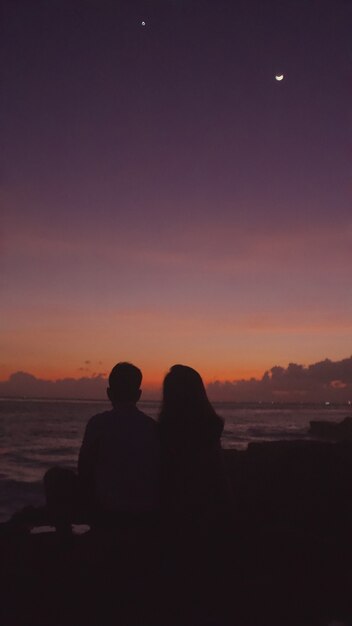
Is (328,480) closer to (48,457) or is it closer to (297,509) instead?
(297,509)

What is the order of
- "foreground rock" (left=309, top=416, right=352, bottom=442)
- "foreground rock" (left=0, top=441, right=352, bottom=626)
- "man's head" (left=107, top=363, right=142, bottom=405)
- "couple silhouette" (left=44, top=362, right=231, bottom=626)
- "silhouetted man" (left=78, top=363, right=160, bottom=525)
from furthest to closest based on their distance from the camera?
"foreground rock" (left=309, top=416, right=352, bottom=442)
"man's head" (left=107, top=363, right=142, bottom=405)
"silhouetted man" (left=78, top=363, right=160, bottom=525)
"couple silhouette" (left=44, top=362, right=231, bottom=626)
"foreground rock" (left=0, top=441, right=352, bottom=626)

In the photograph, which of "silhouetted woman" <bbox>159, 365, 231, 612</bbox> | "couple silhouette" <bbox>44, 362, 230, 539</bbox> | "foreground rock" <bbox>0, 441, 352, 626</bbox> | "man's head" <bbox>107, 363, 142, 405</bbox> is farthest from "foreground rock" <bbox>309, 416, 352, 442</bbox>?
"man's head" <bbox>107, 363, 142, 405</bbox>

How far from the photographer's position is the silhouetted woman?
14.9 ft

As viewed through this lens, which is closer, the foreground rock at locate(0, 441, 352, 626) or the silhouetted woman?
the foreground rock at locate(0, 441, 352, 626)

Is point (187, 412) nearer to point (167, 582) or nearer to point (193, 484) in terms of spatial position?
point (193, 484)

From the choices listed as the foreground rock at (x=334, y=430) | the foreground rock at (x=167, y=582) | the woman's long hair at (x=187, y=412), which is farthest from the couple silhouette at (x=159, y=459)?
the foreground rock at (x=334, y=430)

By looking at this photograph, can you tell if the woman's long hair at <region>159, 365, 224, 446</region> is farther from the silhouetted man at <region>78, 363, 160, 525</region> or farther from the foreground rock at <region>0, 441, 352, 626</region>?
the foreground rock at <region>0, 441, 352, 626</region>

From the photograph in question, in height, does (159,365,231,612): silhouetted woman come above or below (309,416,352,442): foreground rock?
above

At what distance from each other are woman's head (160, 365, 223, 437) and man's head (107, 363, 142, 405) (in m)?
0.33

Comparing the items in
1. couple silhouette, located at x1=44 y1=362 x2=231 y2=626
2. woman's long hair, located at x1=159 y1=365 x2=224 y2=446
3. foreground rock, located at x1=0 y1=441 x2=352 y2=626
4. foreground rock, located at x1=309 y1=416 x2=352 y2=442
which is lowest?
foreground rock, located at x1=309 y1=416 x2=352 y2=442

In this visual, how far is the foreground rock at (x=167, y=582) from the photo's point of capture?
4184 millimetres

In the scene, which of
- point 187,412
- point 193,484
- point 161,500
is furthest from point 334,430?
point 187,412

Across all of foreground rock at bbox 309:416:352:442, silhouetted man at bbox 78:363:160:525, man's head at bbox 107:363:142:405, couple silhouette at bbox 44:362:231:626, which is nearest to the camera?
couple silhouette at bbox 44:362:231:626

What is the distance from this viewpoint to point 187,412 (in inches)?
179
